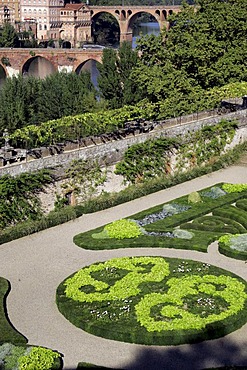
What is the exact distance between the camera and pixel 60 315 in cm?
2009

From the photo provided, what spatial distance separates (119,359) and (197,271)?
609 cm

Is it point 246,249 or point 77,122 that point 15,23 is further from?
point 246,249

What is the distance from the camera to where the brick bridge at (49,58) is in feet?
261

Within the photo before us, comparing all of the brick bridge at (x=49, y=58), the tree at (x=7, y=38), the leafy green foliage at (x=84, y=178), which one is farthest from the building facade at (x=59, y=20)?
the leafy green foliage at (x=84, y=178)

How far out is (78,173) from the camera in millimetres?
29875

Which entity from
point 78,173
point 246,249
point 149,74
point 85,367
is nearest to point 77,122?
point 78,173

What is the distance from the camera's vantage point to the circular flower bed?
18.7m

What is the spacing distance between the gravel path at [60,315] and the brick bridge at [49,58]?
51.6 meters

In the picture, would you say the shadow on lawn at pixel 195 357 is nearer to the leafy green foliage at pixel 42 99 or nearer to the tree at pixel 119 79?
the leafy green foliage at pixel 42 99

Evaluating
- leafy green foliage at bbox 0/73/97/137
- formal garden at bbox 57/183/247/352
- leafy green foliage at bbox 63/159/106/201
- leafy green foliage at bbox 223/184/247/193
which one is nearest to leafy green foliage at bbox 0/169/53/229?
leafy green foliage at bbox 63/159/106/201

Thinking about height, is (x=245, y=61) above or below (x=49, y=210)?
above

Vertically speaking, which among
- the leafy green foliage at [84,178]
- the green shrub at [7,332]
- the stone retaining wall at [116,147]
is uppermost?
the stone retaining wall at [116,147]

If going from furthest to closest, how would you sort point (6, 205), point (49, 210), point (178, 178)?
point (178, 178), point (49, 210), point (6, 205)

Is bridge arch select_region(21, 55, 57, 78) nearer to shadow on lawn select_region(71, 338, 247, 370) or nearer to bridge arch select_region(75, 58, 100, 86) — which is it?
bridge arch select_region(75, 58, 100, 86)
